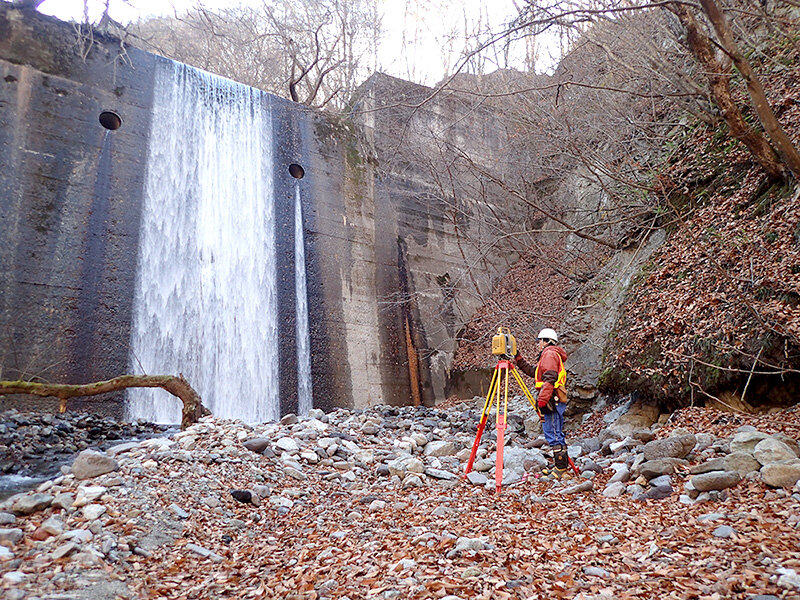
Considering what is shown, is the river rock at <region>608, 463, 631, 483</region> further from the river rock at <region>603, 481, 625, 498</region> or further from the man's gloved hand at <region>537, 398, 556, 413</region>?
the man's gloved hand at <region>537, 398, 556, 413</region>

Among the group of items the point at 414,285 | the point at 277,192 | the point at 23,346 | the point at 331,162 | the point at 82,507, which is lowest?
the point at 82,507

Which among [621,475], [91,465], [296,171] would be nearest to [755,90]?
[621,475]

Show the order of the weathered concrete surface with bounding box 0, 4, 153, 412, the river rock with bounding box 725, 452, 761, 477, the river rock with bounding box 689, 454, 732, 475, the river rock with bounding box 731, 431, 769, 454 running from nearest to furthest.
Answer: the river rock with bounding box 725, 452, 761, 477 < the river rock with bounding box 689, 454, 732, 475 < the river rock with bounding box 731, 431, 769, 454 < the weathered concrete surface with bounding box 0, 4, 153, 412

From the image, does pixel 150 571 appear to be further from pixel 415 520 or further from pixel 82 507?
pixel 415 520

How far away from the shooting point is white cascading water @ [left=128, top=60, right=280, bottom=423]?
10117 mm

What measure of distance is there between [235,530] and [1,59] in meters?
9.73

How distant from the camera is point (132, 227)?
10133mm

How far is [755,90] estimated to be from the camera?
546 centimetres

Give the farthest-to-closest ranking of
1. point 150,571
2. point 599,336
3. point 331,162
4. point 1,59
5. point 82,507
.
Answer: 1. point 331,162
2. point 1,59
3. point 599,336
4. point 82,507
5. point 150,571

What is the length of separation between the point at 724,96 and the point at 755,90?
604 millimetres

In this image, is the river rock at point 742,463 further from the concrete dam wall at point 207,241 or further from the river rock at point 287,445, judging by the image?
the concrete dam wall at point 207,241

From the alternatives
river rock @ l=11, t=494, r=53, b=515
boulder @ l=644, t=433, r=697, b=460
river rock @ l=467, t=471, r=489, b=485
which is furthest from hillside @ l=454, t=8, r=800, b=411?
river rock @ l=11, t=494, r=53, b=515

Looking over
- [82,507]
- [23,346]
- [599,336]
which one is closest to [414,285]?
[599,336]

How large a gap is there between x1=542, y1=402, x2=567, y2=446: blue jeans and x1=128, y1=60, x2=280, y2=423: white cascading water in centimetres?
652
